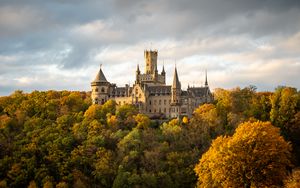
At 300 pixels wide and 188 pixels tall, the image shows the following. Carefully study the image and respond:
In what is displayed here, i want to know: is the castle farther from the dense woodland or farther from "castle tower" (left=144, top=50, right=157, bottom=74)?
"castle tower" (left=144, top=50, right=157, bottom=74)

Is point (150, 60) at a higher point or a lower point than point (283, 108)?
higher

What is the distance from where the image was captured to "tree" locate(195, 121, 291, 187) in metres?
76.8

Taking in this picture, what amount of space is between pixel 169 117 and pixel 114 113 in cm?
1115

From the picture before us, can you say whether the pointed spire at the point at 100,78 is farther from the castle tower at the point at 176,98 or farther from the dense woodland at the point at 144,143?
the castle tower at the point at 176,98

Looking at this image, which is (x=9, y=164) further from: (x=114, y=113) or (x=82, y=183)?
(x=114, y=113)

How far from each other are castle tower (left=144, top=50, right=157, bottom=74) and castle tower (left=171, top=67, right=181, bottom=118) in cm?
1909

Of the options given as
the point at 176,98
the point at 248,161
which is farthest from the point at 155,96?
the point at 248,161

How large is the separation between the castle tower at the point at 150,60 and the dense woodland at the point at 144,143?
911 inches

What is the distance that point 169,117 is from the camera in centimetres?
11819

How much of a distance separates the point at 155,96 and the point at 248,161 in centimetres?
4629

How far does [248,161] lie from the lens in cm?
7775

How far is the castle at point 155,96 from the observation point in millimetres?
118188

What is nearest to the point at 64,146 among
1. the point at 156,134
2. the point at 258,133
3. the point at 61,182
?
the point at 61,182

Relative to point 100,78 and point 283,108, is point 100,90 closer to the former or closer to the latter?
point 100,78
